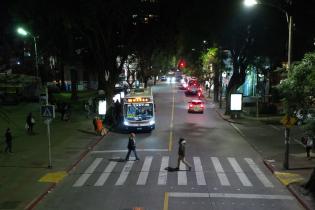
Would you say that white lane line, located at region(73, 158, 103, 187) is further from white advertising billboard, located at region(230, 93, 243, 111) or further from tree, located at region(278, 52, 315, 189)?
white advertising billboard, located at region(230, 93, 243, 111)

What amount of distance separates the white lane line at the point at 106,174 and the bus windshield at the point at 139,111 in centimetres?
1064

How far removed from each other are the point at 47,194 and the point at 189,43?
97.6ft

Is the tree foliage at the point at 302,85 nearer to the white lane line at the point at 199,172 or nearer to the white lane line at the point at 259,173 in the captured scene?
the white lane line at the point at 259,173

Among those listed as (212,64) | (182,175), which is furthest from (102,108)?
(212,64)

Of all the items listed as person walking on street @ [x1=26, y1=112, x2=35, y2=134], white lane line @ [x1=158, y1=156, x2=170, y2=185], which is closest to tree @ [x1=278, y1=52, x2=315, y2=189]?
white lane line @ [x1=158, y1=156, x2=170, y2=185]

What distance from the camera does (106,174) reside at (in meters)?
22.2

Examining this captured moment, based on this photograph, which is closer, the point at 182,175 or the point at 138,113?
the point at 182,175

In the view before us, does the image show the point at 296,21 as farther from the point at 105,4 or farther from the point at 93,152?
the point at 93,152

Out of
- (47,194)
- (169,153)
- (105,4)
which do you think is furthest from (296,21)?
(47,194)

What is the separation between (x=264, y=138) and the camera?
32.9 m

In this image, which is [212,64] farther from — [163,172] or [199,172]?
[163,172]

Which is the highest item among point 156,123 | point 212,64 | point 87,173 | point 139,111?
point 212,64

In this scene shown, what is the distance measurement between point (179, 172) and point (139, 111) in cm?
1410

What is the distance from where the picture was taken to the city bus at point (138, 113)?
35.3 meters
